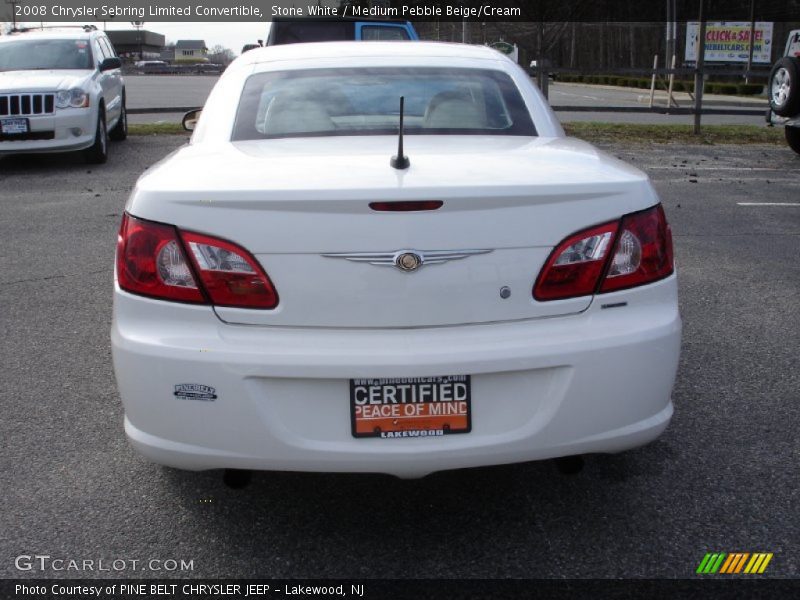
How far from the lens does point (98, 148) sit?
11.7 meters

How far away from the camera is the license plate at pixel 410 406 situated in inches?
100

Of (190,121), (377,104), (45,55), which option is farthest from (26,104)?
(377,104)

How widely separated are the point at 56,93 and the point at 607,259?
9879 mm

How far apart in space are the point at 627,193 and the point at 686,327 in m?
2.53

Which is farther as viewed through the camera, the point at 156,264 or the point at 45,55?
the point at 45,55

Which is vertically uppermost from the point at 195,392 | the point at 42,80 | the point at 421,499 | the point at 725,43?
the point at 725,43

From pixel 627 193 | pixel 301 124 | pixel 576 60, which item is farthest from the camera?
pixel 576 60

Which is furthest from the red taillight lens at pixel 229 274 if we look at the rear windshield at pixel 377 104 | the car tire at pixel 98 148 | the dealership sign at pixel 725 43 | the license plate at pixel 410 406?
the dealership sign at pixel 725 43

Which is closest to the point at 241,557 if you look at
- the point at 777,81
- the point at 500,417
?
the point at 500,417

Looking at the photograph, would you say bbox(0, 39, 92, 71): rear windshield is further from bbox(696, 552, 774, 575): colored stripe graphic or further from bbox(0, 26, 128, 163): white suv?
bbox(696, 552, 774, 575): colored stripe graphic

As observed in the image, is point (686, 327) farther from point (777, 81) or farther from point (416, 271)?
point (777, 81)

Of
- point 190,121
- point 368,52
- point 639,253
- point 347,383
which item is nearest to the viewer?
point 347,383

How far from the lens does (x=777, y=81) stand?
12.4 metres

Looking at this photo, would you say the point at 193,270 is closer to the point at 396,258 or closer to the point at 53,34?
the point at 396,258
